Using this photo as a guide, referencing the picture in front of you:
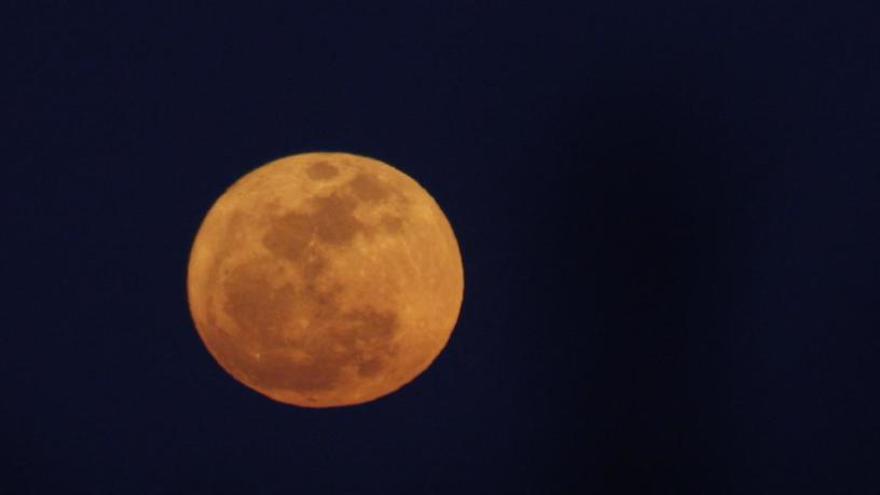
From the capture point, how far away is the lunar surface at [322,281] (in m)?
7.14

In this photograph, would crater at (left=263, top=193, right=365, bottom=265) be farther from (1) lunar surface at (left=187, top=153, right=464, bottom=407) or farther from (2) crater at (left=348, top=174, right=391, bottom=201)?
(2) crater at (left=348, top=174, right=391, bottom=201)

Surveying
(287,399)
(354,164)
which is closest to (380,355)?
(287,399)

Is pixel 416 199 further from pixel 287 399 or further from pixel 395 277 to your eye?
pixel 287 399

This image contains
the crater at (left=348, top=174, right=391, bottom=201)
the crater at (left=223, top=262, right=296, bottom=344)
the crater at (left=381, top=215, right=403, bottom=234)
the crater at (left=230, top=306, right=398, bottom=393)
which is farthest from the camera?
the crater at (left=348, top=174, right=391, bottom=201)

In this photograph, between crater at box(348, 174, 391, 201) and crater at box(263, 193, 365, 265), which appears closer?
crater at box(263, 193, 365, 265)

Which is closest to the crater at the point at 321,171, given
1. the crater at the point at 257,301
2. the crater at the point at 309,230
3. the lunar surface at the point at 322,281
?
the lunar surface at the point at 322,281

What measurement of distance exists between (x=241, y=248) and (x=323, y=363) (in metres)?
1.12

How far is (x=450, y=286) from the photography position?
7906 millimetres

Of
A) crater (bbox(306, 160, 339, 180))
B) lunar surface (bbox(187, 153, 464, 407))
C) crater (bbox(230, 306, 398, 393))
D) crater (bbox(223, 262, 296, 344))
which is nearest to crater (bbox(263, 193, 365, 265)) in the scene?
lunar surface (bbox(187, 153, 464, 407))

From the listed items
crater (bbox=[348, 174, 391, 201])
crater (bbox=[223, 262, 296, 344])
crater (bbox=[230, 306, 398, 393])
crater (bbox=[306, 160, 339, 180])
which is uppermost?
crater (bbox=[306, 160, 339, 180])

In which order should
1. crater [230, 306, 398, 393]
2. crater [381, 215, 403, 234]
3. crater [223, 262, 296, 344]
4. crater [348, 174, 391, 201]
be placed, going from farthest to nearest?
crater [348, 174, 391, 201]
crater [381, 215, 403, 234]
crater [230, 306, 398, 393]
crater [223, 262, 296, 344]

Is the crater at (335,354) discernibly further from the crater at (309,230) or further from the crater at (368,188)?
the crater at (368,188)

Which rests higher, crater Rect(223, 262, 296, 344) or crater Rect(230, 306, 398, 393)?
crater Rect(223, 262, 296, 344)

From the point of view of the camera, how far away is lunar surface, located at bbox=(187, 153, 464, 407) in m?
7.14
